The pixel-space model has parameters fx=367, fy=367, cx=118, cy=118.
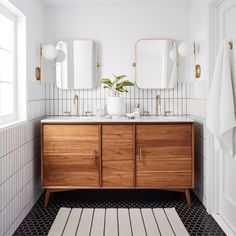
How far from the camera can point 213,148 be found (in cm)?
346

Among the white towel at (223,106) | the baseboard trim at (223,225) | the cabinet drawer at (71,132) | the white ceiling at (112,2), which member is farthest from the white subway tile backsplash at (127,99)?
the baseboard trim at (223,225)

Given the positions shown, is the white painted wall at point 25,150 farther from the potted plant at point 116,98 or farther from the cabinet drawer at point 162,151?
the cabinet drawer at point 162,151

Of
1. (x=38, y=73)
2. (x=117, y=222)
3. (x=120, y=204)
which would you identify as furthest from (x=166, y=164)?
(x=38, y=73)

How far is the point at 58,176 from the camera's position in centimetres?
370

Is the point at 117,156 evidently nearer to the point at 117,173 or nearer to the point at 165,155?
the point at 117,173

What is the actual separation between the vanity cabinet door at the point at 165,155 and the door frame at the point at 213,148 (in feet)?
0.78

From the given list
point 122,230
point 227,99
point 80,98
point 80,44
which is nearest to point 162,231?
point 122,230

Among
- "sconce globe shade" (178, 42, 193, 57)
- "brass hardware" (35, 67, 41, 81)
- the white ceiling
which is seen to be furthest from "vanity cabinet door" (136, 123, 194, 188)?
the white ceiling

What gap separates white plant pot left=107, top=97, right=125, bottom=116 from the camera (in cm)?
404

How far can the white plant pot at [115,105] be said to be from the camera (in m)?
4.04

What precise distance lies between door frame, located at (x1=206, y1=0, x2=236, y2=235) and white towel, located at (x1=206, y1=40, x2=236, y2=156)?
344mm

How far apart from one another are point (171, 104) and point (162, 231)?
5.62 feet

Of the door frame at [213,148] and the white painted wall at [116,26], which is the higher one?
the white painted wall at [116,26]

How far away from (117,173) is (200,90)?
3.97 ft
